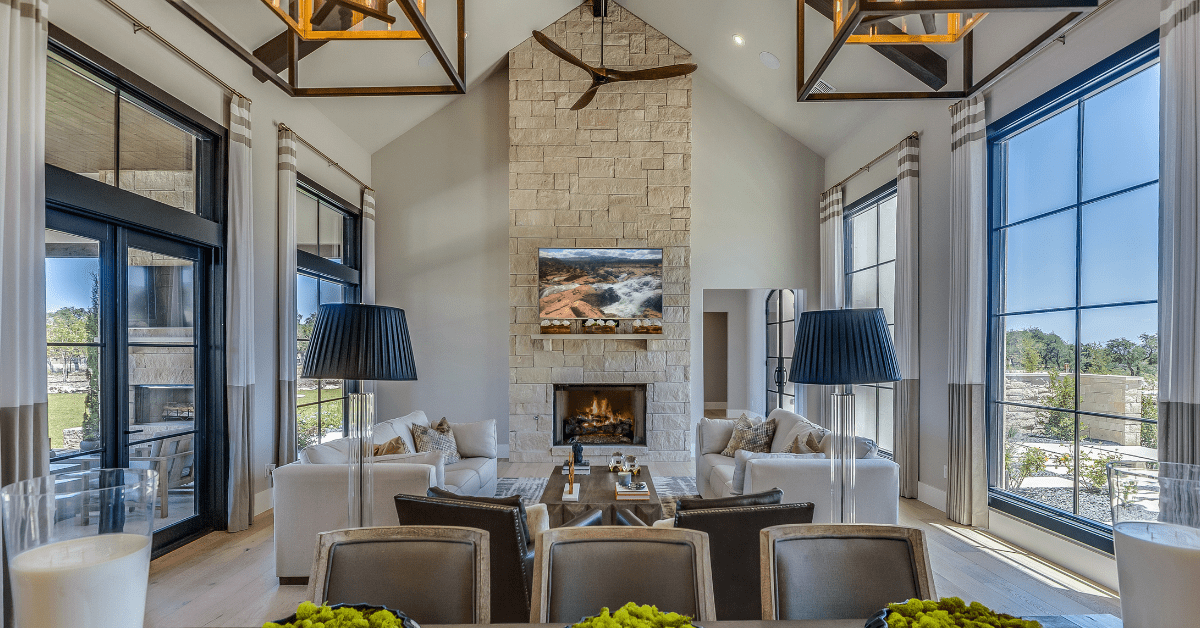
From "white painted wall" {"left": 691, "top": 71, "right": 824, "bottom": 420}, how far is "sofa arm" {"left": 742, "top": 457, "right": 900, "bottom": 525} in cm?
395

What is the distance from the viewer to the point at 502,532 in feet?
7.69

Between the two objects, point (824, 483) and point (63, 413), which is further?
point (824, 483)

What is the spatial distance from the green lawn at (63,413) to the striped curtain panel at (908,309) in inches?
224

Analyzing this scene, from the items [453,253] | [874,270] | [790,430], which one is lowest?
[790,430]

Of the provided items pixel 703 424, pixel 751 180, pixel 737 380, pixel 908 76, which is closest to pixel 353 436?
pixel 703 424

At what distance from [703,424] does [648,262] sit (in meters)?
2.25

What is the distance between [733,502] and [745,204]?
558 centimetres

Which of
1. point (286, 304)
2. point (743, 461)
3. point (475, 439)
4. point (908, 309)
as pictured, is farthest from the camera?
point (475, 439)

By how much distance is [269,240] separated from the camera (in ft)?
16.8

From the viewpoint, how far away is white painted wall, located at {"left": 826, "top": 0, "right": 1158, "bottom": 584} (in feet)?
11.1

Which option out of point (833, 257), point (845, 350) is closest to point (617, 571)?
point (845, 350)

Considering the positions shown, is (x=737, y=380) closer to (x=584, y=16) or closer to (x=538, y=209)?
(x=538, y=209)

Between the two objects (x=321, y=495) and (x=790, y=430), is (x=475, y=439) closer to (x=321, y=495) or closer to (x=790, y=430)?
(x=321, y=495)

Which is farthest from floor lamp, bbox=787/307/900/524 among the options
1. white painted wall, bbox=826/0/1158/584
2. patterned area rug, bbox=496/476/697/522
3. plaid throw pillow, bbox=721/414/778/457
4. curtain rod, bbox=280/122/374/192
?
curtain rod, bbox=280/122/374/192
